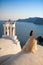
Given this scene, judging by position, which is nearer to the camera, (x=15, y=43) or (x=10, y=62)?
(x=10, y=62)

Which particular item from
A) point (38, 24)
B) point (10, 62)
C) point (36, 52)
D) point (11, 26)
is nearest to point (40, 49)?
point (36, 52)

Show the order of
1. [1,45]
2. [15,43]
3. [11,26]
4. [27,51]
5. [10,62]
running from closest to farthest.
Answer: [10,62], [27,51], [1,45], [15,43], [11,26]

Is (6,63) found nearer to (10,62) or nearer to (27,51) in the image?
(10,62)

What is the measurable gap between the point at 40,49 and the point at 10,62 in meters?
0.81

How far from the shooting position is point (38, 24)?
29469mm

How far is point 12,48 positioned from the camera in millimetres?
6629

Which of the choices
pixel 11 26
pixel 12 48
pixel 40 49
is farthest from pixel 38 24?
pixel 40 49

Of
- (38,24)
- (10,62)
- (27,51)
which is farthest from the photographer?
(38,24)

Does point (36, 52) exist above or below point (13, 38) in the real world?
above

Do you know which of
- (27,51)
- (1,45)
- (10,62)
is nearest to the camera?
(10,62)

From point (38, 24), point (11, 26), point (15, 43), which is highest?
point (11, 26)

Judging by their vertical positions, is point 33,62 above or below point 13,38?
above

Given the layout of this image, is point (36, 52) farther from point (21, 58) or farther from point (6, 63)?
point (6, 63)

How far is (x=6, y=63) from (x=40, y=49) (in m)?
0.84
